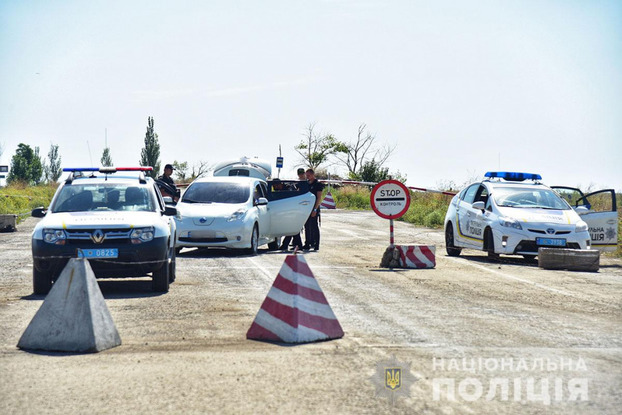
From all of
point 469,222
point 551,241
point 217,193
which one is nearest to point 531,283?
point 551,241

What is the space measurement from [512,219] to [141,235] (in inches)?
332

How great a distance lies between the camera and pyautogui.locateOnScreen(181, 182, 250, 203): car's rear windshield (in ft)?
61.4

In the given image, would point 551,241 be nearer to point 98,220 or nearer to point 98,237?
point 98,220

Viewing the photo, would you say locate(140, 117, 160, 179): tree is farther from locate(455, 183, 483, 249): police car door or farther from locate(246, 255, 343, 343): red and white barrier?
locate(246, 255, 343, 343): red and white barrier

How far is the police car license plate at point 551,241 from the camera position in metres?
16.8

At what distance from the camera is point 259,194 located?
19734 millimetres

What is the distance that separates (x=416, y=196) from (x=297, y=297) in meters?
35.0

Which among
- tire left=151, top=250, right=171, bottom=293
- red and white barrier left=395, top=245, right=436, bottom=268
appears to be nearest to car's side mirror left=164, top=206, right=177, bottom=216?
tire left=151, top=250, right=171, bottom=293

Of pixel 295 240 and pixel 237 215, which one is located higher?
pixel 237 215

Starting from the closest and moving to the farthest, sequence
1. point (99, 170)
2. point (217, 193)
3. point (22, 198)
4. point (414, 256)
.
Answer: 1. point (99, 170)
2. point (414, 256)
3. point (217, 193)
4. point (22, 198)

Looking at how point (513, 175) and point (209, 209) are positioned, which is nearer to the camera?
point (209, 209)

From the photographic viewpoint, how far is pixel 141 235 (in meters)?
11.4

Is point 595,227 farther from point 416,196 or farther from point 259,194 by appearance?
point 416,196

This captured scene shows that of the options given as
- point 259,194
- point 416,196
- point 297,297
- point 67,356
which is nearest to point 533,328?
point 297,297
